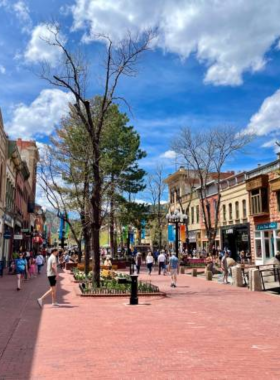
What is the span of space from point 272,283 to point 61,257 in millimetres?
24445

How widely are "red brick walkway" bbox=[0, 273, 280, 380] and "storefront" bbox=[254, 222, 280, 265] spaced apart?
20941 mm

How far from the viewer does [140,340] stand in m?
8.20

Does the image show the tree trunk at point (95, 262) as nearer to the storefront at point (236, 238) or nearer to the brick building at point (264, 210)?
the brick building at point (264, 210)

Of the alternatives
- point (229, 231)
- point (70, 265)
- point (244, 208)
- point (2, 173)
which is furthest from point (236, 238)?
point (2, 173)

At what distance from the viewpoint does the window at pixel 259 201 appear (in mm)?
35562

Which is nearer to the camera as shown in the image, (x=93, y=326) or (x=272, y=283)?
(x=93, y=326)

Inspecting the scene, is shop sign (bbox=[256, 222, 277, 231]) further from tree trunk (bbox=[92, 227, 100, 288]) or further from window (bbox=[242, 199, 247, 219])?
tree trunk (bbox=[92, 227, 100, 288])

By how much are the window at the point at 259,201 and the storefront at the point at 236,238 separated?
376 centimetres

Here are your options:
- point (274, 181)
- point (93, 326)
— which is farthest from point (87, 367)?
point (274, 181)

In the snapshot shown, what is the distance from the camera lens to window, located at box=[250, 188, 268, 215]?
3556 centimetres

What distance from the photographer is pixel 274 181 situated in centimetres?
3350

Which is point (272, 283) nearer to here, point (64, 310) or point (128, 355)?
point (64, 310)

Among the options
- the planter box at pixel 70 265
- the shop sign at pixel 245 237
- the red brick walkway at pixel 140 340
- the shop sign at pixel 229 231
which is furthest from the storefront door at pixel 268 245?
the red brick walkway at pixel 140 340

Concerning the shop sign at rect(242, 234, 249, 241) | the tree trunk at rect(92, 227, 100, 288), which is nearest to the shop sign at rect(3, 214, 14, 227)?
the tree trunk at rect(92, 227, 100, 288)
